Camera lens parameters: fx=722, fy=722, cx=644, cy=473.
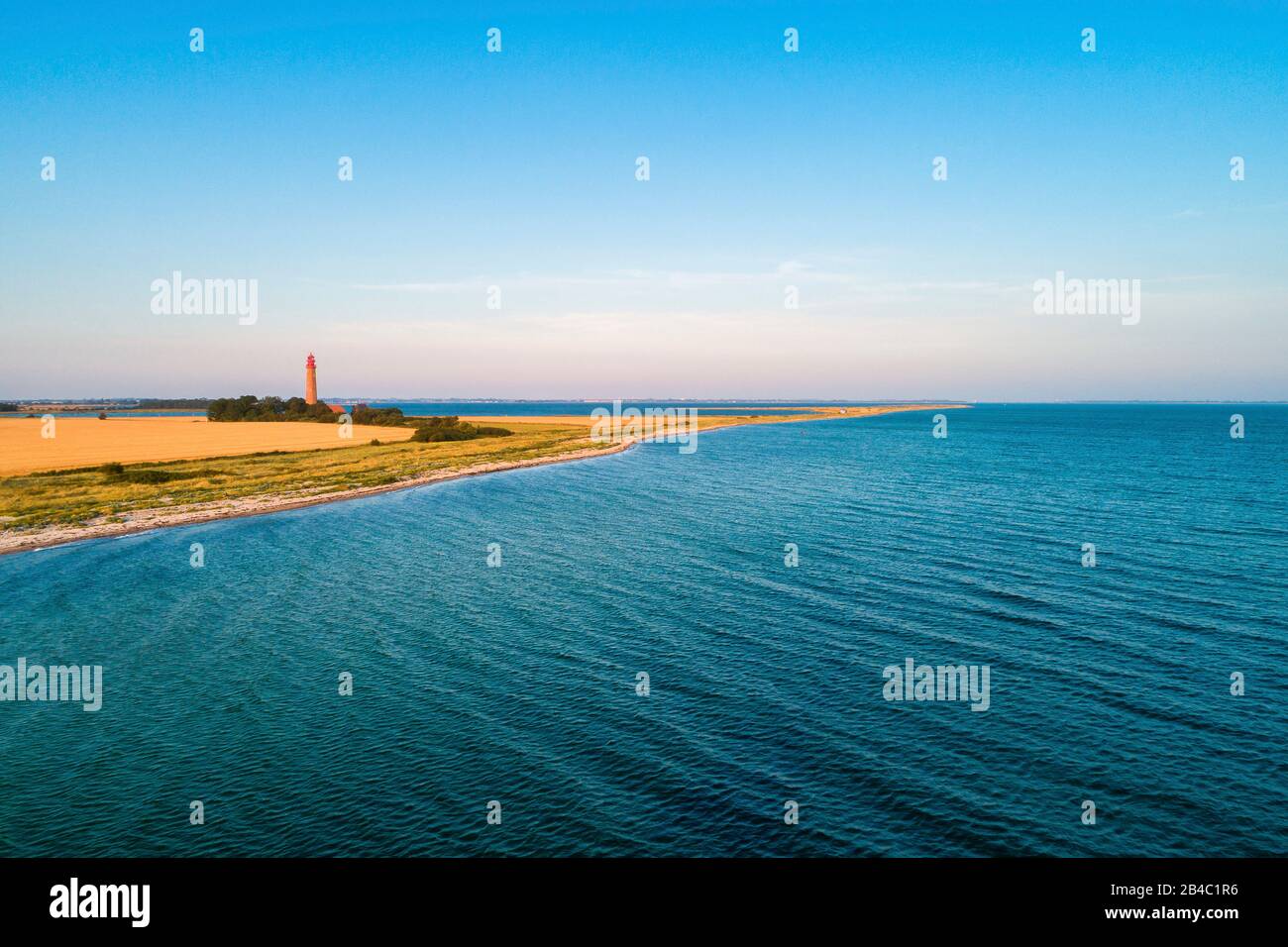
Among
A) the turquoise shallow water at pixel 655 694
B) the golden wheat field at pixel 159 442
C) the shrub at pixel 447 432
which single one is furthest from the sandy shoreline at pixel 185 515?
the shrub at pixel 447 432

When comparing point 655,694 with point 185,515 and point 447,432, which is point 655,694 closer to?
point 185,515

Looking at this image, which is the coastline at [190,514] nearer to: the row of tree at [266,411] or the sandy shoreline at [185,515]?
the sandy shoreline at [185,515]

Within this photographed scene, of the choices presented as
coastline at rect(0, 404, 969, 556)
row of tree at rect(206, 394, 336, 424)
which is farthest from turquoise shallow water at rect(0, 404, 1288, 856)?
row of tree at rect(206, 394, 336, 424)

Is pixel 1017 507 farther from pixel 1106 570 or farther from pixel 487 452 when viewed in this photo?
pixel 487 452

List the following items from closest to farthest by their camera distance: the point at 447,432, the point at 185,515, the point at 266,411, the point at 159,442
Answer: the point at 185,515 < the point at 159,442 < the point at 447,432 < the point at 266,411

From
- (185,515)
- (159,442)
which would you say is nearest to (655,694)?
(185,515)

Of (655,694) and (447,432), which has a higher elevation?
(447,432)

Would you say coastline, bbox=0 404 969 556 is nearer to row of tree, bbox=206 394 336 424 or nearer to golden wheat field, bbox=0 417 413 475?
golden wheat field, bbox=0 417 413 475

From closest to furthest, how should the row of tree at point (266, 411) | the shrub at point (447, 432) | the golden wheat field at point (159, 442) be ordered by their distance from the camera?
the golden wheat field at point (159, 442)
the shrub at point (447, 432)
the row of tree at point (266, 411)
